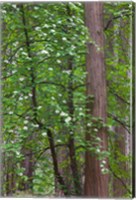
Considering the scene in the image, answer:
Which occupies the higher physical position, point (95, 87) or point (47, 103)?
point (95, 87)

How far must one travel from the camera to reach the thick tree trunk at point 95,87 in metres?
1.72

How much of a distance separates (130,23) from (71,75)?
402 millimetres

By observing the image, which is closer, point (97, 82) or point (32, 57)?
point (32, 57)

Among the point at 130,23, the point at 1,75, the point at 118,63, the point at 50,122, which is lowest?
the point at 50,122

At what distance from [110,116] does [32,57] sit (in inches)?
19.8

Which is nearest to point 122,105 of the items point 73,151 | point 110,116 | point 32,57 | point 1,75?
point 110,116

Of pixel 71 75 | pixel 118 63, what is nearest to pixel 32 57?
pixel 71 75

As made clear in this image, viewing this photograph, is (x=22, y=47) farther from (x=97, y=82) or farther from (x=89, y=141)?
(x=89, y=141)

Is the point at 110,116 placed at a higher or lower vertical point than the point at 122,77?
lower

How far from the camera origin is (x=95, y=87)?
178 centimetres

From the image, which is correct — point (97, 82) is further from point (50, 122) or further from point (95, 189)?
point (95, 189)

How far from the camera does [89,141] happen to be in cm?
172

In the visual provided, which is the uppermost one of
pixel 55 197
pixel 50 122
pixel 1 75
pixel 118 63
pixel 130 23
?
pixel 130 23

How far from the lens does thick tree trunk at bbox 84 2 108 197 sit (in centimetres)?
172
